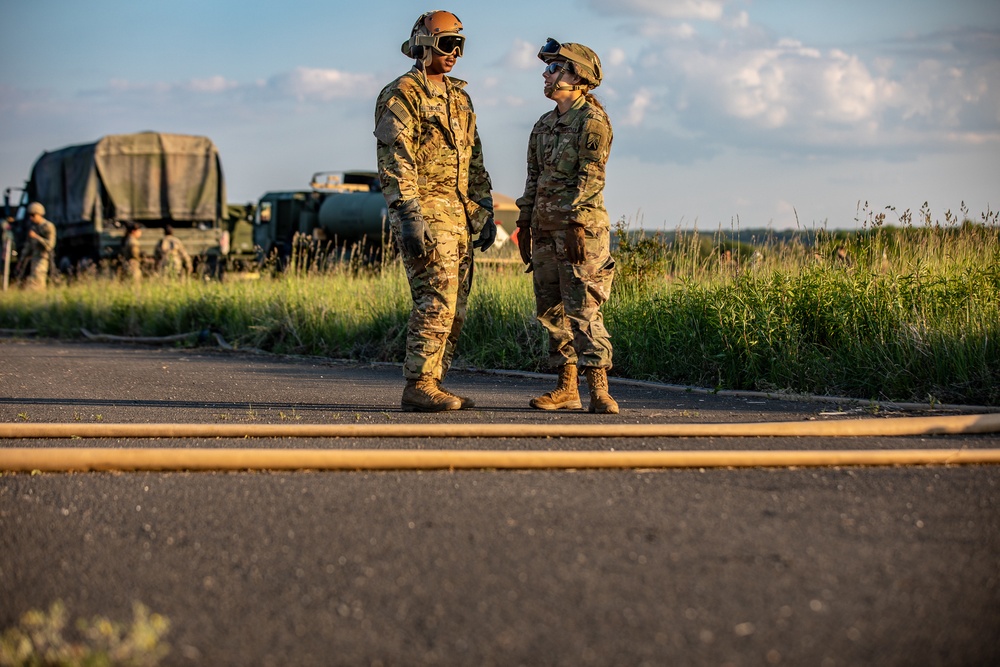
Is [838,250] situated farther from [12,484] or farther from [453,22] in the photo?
[12,484]

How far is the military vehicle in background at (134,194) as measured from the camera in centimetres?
2328

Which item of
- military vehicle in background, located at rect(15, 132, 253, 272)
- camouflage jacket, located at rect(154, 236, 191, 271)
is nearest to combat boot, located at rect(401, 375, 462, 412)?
camouflage jacket, located at rect(154, 236, 191, 271)

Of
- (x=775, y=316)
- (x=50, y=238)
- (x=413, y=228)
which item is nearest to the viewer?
(x=413, y=228)

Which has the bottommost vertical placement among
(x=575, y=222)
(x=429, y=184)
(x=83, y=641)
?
(x=83, y=641)

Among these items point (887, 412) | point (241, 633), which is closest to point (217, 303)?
point (887, 412)

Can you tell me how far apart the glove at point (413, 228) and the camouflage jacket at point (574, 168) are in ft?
2.57

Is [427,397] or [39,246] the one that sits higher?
[39,246]

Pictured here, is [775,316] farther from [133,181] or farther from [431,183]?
[133,181]

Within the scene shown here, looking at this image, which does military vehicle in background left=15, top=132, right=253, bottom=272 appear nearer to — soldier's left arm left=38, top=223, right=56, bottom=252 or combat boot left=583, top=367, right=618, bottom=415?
soldier's left arm left=38, top=223, right=56, bottom=252

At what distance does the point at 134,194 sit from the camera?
23953 millimetres

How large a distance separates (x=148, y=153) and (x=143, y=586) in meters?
22.2

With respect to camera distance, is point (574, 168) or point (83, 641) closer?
point (83, 641)

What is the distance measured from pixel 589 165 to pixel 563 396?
1403 millimetres

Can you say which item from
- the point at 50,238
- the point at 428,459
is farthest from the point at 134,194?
the point at 428,459
